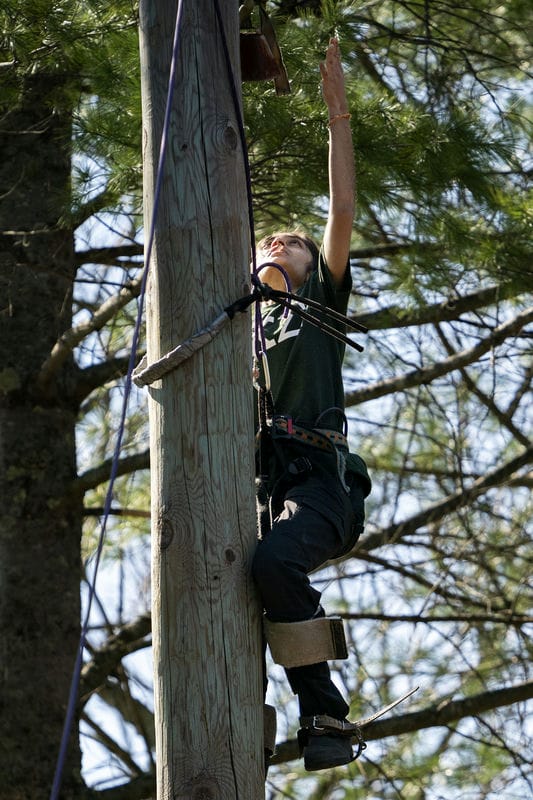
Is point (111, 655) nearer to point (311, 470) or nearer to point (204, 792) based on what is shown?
Answer: point (311, 470)

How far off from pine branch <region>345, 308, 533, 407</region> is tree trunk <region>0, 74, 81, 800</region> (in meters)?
1.45

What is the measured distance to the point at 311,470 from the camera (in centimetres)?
304

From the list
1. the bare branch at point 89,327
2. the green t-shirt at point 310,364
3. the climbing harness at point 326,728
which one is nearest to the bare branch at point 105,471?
the bare branch at point 89,327

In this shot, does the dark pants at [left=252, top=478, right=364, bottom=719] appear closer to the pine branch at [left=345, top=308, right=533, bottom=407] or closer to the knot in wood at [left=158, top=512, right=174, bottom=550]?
the knot in wood at [left=158, top=512, right=174, bottom=550]

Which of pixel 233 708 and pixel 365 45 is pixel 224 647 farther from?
pixel 365 45

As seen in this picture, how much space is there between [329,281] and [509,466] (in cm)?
269

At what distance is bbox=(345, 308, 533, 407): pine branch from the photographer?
521cm

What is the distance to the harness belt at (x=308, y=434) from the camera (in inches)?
119

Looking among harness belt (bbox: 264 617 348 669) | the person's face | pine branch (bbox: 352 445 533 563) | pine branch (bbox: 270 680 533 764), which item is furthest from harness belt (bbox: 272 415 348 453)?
pine branch (bbox: 352 445 533 563)

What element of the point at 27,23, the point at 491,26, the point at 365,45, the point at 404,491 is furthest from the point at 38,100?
the point at 404,491

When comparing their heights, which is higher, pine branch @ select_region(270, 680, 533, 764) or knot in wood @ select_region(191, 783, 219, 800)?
pine branch @ select_region(270, 680, 533, 764)

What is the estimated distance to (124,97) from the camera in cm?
418

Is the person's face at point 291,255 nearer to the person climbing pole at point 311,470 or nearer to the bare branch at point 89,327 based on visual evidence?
the person climbing pole at point 311,470

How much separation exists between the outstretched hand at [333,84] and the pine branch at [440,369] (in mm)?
2307
